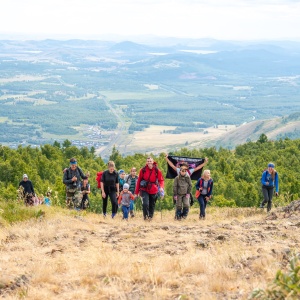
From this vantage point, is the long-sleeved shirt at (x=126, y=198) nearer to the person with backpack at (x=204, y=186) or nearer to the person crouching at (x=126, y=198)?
the person crouching at (x=126, y=198)

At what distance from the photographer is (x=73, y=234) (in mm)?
11438

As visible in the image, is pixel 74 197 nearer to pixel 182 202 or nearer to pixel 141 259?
pixel 182 202

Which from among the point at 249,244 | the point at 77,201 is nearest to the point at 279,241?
the point at 249,244

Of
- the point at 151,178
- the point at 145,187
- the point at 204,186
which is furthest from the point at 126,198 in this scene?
the point at 204,186

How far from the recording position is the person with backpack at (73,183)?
15.4 m

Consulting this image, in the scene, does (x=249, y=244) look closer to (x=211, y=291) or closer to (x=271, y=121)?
(x=211, y=291)

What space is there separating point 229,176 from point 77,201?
24334 mm

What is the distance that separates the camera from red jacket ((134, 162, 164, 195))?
46.7ft

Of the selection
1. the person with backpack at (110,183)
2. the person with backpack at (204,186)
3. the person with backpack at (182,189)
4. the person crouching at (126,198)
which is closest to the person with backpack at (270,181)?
A: the person with backpack at (204,186)

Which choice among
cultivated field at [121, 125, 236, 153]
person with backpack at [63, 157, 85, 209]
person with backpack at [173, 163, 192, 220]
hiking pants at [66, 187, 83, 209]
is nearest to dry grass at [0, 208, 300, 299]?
person with backpack at [173, 163, 192, 220]

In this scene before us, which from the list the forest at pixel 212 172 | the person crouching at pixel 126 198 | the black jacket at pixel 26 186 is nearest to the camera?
the person crouching at pixel 126 198

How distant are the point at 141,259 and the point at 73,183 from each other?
685 cm

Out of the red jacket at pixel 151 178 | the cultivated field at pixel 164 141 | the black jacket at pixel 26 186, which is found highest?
the red jacket at pixel 151 178

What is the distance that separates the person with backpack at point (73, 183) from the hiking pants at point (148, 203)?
2067mm
